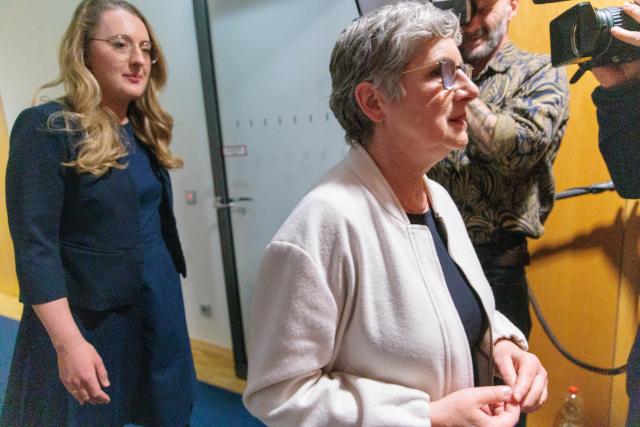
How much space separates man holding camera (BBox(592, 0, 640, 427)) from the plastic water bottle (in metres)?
0.76

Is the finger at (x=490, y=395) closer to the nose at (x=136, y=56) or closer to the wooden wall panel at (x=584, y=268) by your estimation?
the wooden wall panel at (x=584, y=268)

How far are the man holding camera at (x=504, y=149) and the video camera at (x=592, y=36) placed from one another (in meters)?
0.19

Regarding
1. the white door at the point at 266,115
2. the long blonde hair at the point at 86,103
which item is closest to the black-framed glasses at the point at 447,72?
the long blonde hair at the point at 86,103

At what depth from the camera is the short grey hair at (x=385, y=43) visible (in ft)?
2.31

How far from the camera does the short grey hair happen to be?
706 millimetres

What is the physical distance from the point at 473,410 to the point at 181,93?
224cm

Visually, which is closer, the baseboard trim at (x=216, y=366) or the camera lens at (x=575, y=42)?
the camera lens at (x=575, y=42)

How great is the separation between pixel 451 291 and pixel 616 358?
1.18 metres

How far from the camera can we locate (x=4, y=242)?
1272 mm

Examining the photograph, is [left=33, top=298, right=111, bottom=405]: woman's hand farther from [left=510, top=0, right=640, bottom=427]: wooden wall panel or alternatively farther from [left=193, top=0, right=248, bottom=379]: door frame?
[left=510, top=0, right=640, bottom=427]: wooden wall panel

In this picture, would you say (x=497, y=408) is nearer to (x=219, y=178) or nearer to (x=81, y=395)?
(x=81, y=395)

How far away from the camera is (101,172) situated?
108cm

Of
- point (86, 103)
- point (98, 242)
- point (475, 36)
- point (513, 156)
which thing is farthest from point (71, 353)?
point (475, 36)

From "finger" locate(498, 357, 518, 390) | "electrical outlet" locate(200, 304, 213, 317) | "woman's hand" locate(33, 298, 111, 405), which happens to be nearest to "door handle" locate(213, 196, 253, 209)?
"electrical outlet" locate(200, 304, 213, 317)
